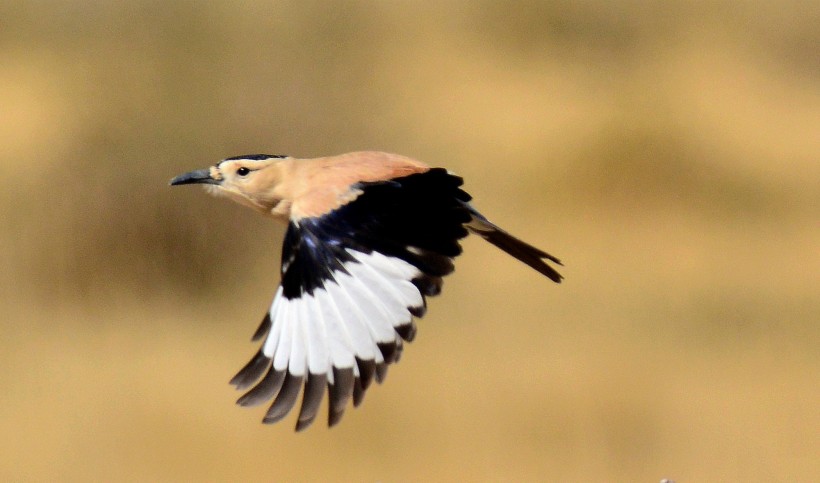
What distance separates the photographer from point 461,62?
5.79 metres

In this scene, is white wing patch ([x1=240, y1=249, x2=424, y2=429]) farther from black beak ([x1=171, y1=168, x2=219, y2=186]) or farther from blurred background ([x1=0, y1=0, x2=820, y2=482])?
blurred background ([x1=0, y1=0, x2=820, y2=482])

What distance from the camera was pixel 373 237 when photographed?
7.06ft

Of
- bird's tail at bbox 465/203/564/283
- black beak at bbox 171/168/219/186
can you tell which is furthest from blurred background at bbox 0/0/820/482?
black beak at bbox 171/168/219/186

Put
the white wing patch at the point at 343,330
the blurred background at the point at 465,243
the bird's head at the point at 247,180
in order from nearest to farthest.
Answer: the white wing patch at the point at 343,330
the bird's head at the point at 247,180
the blurred background at the point at 465,243

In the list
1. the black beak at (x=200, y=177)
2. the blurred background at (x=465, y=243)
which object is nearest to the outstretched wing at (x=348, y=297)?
the black beak at (x=200, y=177)

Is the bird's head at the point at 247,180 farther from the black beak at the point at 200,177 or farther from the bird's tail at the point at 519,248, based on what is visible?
the bird's tail at the point at 519,248

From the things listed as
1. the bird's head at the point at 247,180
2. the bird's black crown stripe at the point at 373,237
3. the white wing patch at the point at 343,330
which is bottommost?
the white wing patch at the point at 343,330

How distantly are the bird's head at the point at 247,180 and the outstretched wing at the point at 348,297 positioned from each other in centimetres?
22

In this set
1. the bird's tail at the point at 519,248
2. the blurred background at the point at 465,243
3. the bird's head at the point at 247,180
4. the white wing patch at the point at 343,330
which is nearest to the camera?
the white wing patch at the point at 343,330

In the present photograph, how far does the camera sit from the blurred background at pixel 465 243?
4559 millimetres

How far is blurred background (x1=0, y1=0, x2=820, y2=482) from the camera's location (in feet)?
15.0

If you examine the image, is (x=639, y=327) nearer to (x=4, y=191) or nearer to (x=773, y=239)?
(x=773, y=239)

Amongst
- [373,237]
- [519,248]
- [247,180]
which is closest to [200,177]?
[247,180]

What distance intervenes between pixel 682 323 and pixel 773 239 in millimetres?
676
